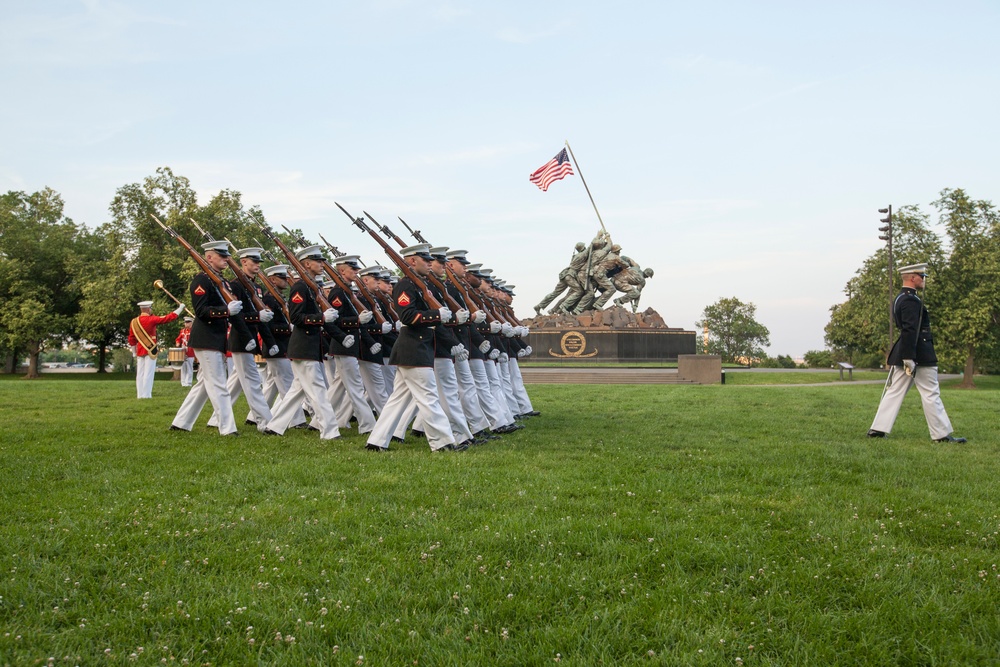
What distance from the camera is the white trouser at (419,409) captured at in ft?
28.5

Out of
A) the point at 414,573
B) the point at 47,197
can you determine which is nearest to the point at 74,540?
the point at 414,573

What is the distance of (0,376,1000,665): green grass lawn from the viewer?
329 cm

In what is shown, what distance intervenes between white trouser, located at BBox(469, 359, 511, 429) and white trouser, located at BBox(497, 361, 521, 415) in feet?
5.43

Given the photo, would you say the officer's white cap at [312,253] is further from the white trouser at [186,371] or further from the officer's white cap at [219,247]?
the white trouser at [186,371]

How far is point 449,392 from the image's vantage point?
942 centimetres

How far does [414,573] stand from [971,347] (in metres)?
33.8

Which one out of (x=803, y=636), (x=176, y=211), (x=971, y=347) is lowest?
(x=803, y=636)

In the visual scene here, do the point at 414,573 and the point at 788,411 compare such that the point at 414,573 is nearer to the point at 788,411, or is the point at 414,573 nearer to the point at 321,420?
the point at 321,420

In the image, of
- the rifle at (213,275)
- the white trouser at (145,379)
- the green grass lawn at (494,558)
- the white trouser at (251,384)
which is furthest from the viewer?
the white trouser at (145,379)

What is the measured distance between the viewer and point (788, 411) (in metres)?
13.8

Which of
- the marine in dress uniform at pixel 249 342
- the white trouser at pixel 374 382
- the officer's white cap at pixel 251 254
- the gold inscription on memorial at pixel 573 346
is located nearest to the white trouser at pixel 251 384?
the marine in dress uniform at pixel 249 342

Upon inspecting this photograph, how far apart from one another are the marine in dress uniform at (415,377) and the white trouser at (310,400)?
1.20 metres

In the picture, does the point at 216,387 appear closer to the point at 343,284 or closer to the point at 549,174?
the point at 343,284

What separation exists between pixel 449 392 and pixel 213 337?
3.20m
